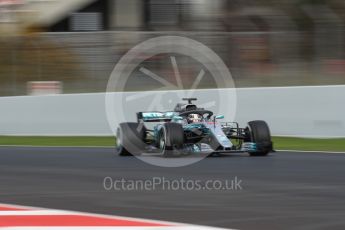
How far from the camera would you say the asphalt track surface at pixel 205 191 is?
694cm

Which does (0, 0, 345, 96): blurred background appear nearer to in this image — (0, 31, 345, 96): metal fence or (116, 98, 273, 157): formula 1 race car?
(0, 31, 345, 96): metal fence

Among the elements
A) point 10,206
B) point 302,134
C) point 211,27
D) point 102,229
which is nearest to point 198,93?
point 302,134

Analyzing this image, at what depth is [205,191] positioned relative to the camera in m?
8.54

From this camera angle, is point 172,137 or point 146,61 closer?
point 172,137

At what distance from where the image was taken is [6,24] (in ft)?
74.3

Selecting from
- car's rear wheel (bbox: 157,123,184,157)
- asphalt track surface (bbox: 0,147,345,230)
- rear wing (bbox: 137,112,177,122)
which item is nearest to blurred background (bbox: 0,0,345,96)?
rear wing (bbox: 137,112,177,122)

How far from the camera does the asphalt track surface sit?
22.8 ft

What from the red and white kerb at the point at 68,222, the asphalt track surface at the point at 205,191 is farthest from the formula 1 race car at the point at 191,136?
the red and white kerb at the point at 68,222

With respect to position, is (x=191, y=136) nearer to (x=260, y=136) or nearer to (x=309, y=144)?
(x=260, y=136)

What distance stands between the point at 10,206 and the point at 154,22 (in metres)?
18.5

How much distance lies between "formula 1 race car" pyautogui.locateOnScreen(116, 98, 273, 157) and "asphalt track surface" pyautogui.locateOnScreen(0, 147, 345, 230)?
0.73 ft

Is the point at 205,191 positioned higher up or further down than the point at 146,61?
further down

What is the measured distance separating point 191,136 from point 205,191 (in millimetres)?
3950

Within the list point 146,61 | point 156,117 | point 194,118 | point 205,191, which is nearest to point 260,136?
point 194,118
